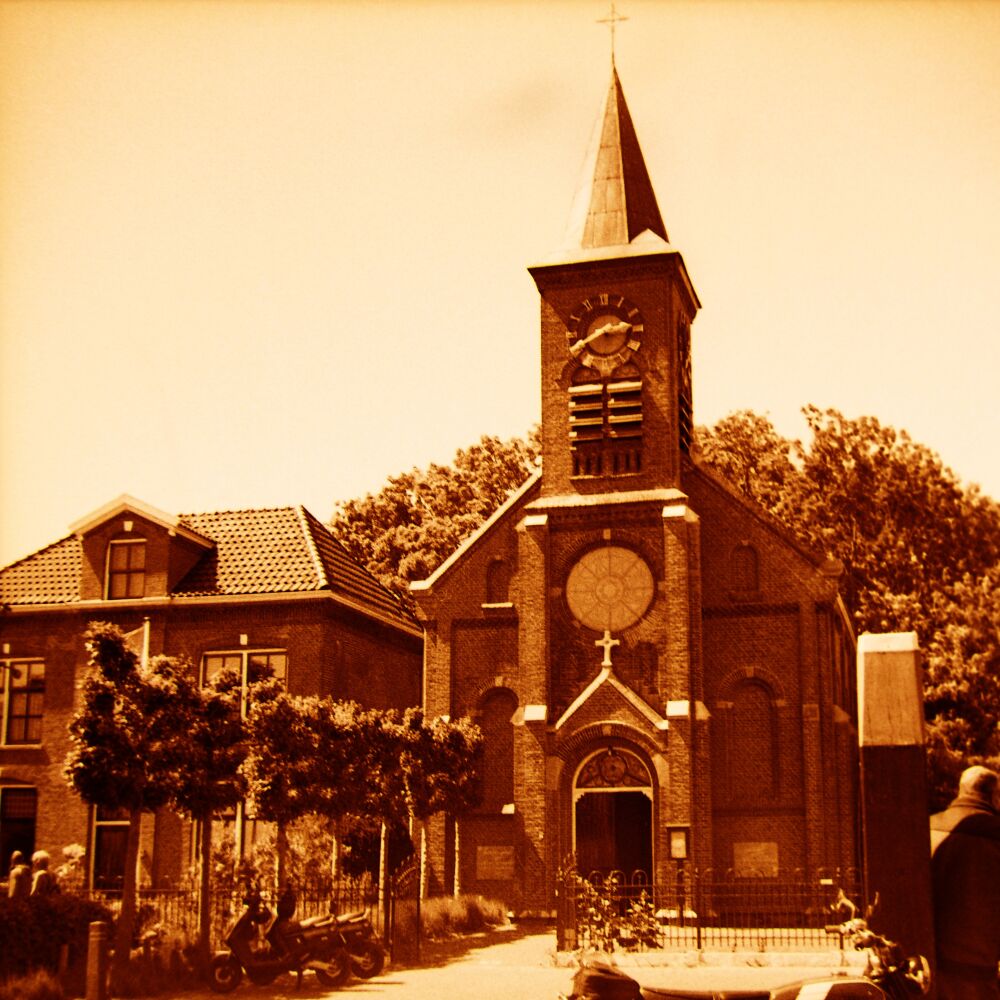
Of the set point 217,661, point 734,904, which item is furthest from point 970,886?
point 217,661

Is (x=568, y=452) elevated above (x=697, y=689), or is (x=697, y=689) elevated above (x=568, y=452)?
(x=568, y=452)

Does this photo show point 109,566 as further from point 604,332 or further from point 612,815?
point 612,815

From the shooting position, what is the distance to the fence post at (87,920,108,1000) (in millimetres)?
17609

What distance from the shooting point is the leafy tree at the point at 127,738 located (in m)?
20.1

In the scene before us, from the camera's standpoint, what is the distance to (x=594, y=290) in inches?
1346

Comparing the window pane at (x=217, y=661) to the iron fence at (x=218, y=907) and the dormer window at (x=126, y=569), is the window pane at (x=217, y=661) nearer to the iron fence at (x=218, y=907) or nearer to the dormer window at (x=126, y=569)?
the dormer window at (x=126, y=569)

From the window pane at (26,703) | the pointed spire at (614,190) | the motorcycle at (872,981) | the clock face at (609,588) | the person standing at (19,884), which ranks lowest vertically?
the person standing at (19,884)

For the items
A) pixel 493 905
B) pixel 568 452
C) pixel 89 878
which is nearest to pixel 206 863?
pixel 493 905

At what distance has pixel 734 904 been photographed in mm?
30766

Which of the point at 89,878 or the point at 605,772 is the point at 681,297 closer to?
the point at 605,772

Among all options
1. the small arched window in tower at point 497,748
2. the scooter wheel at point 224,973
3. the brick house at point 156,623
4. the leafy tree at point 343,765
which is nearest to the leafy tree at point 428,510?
the brick house at point 156,623

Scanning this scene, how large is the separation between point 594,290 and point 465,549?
7.16m

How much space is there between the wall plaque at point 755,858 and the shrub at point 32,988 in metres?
17.3

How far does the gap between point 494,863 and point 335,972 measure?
13.2 metres
